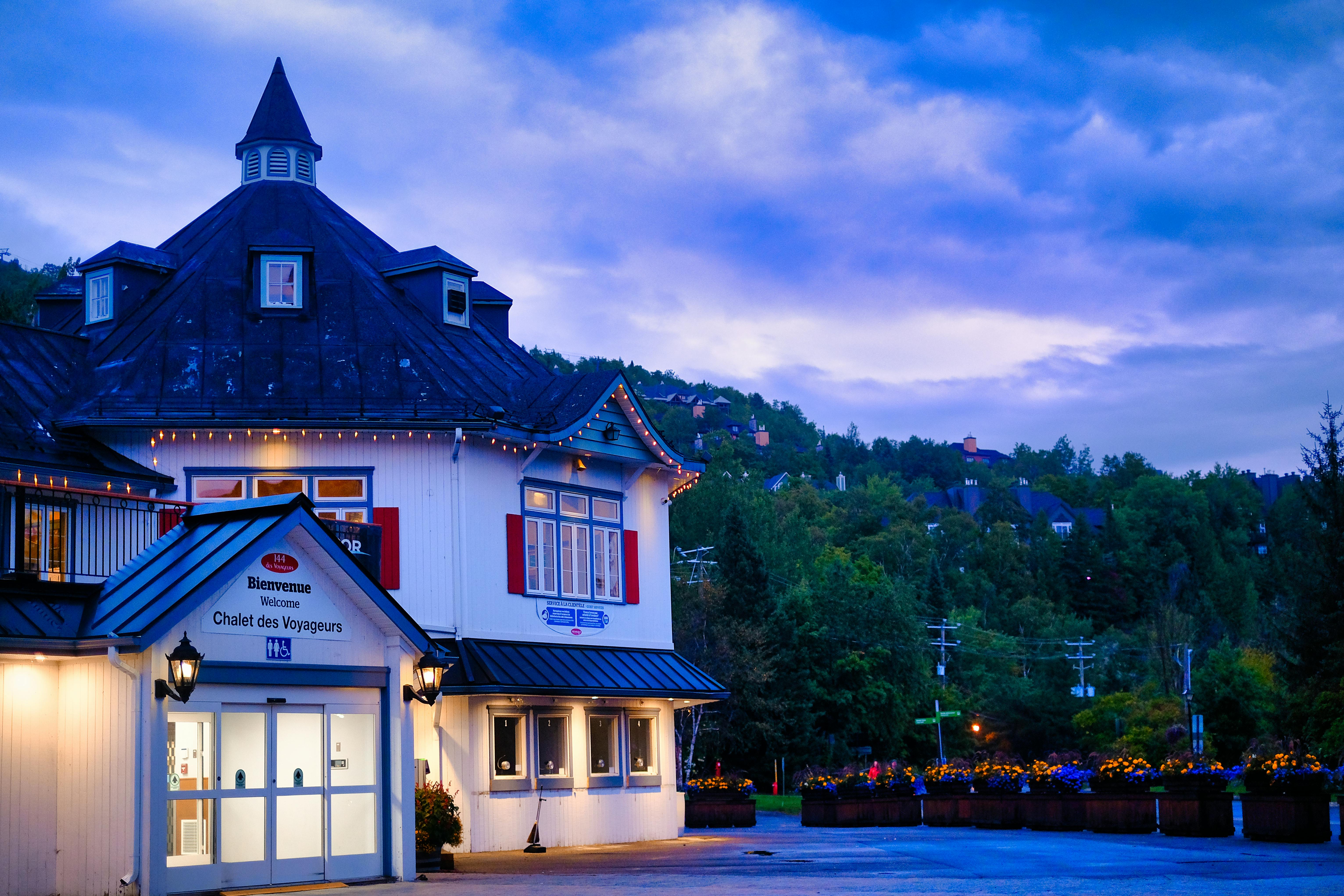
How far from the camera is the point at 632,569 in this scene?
26.2 m

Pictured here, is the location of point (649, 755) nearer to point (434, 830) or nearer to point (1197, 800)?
point (434, 830)

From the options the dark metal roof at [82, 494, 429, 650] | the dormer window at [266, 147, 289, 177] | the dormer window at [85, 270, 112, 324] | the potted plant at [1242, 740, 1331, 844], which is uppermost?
the dormer window at [266, 147, 289, 177]

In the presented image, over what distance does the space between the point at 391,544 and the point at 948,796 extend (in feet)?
48.3

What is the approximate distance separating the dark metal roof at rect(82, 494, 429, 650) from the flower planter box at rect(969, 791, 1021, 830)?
15.3 metres

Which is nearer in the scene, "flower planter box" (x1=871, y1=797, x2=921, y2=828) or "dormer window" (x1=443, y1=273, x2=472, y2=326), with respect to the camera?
"dormer window" (x1=443, y1=273, x2=472, y2=326)

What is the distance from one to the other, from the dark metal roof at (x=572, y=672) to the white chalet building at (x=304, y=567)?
0.07 m

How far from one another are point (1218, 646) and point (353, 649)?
8280cm

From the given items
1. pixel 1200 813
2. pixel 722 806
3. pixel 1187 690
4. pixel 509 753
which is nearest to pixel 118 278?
pixel 509 753

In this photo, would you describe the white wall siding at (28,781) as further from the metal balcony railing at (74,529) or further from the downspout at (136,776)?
the metal balcony railing at (74,529)

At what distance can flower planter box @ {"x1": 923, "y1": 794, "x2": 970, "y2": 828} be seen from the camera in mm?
30969

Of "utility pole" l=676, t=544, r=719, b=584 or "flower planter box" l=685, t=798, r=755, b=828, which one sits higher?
"utility pole" l=676, t=544, r=719, b=584

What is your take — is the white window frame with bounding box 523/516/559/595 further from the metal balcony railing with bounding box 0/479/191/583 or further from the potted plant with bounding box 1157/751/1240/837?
the potted plant with bounding box 1157/751/1240/837

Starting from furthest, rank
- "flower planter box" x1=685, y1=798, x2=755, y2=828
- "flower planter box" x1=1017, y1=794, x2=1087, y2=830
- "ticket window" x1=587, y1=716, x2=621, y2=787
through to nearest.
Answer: "flower planter box" x1=685, y1=798, x2=755, y2=828
"flower planter box" x1=1017, y1=794, x2=1087, y2=830
"ticket window" x1=587, y1=716, x2=621, y2=787

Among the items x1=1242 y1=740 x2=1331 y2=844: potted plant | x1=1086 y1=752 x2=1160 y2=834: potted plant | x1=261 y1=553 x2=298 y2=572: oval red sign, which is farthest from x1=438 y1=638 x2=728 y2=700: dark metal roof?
x1=1242 y1=740 x2=1331 y2=844: potted plant
